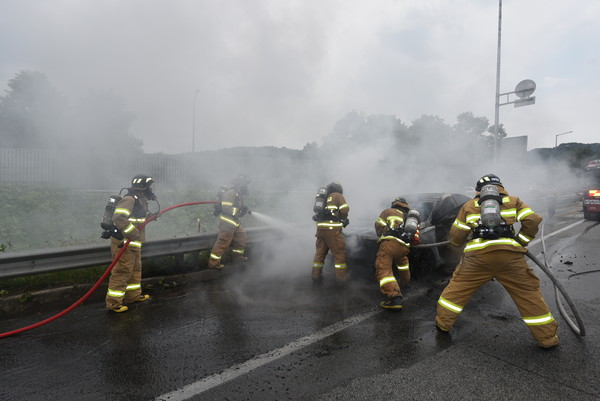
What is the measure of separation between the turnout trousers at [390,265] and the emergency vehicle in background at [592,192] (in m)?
9.72

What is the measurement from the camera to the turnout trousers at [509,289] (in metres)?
2.71

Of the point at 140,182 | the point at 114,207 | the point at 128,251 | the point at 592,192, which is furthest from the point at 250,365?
the point at 592,192

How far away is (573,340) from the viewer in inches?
113

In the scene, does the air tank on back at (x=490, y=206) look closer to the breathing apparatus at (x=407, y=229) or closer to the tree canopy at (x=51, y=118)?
the breathing apparatus at (x=407, y=229)

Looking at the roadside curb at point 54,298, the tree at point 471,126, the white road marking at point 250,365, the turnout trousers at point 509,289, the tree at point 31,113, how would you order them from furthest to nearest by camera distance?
1. the tree at point 471,126
2. the tree at point 31,113
3. the roadside curb at point 54,298
4. the turnout trousers at point 509,289
5. the white road marking at point 250,365

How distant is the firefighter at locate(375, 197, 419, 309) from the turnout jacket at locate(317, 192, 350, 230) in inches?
21.2

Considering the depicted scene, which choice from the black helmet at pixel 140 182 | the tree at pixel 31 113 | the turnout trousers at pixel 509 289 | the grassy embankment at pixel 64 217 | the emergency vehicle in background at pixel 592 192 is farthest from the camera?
the emergency vehicle in background at pixel 592 192

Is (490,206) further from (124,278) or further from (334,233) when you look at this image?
(124,278)

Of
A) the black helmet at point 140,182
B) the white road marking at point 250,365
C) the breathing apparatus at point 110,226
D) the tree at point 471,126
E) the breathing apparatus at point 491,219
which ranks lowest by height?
the white road marking at point 250,365

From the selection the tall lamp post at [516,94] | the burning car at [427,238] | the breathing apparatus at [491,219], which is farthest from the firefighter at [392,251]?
the tall lamp post at [516,94]

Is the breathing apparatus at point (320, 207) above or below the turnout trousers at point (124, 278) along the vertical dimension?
above

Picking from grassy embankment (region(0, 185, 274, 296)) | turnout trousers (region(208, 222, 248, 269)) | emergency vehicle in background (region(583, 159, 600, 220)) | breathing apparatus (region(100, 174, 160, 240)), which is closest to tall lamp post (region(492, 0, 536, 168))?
emergency vehicle in background (region(583, 159, 600, 220))

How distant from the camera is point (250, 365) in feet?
8.25

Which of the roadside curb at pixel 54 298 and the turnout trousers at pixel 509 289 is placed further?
the roadside curb at pixel 54 298
